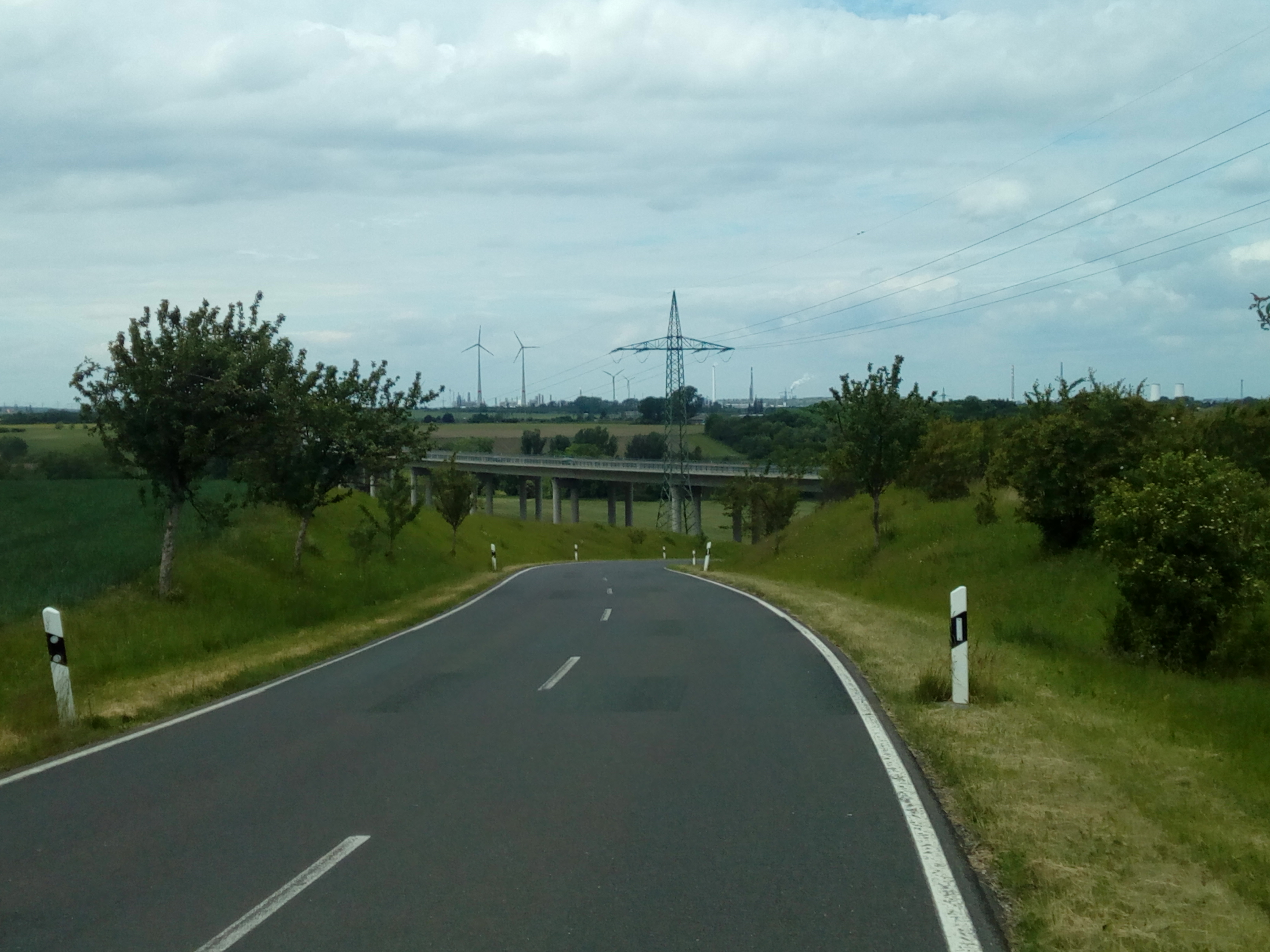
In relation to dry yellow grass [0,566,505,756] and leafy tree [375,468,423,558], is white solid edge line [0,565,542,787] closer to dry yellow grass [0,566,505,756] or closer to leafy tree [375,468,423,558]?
dry yellow grass [0,566,505,756]

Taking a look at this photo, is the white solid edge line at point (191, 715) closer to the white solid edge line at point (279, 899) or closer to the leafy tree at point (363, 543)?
the white solid edge line at point (279, 899)

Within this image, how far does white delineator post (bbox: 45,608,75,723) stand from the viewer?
1139cm

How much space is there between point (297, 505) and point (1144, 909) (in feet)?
75.4

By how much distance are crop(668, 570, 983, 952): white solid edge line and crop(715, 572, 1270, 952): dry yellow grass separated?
7.7 inches

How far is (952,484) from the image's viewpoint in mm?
39438

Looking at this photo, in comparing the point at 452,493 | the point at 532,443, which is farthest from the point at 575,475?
the point at 452,493

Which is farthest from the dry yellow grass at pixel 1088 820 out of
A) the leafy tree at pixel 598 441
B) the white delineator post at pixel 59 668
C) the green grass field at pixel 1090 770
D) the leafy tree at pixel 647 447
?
the leafy tree at pixel 598 441

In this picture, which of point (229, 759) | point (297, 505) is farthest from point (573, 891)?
point (297, 505)

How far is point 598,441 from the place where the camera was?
418 feet

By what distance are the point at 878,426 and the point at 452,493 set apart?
64.6ft

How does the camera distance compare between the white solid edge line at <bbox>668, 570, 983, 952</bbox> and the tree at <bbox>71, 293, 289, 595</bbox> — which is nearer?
the white solid edge line at <bbox>668, 570, 983, 952</bbox>

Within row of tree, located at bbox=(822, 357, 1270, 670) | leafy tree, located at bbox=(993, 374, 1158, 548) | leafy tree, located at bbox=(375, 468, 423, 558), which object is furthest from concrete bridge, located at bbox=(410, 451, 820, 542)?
leafy tree, located at bbox=(993, 374, 1158, 548)

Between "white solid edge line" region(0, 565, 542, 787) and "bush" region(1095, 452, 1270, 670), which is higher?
"bush" region(1095, 452, 1270, 670)

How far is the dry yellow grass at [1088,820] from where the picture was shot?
5.24 metres
